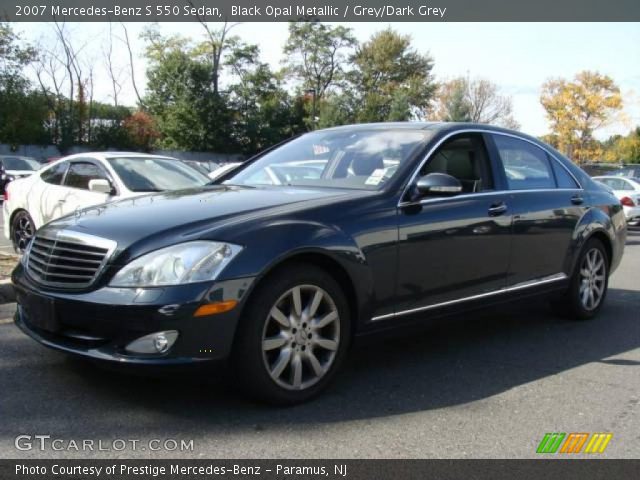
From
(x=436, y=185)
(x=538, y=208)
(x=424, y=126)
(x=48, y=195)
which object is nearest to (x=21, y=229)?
(x=48, y=195)

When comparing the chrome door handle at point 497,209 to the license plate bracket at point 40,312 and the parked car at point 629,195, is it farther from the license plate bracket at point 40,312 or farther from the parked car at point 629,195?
the parked car at point 629,195

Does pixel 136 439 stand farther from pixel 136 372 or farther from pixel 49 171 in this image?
pixel 49 171

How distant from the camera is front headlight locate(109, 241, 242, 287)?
130 inches

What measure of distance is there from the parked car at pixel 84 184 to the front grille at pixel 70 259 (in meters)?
3.40

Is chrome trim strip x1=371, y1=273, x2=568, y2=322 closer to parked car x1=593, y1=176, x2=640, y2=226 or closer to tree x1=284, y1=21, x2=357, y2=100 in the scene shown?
parked car x1=593, y1=176, x2=640, y2=226

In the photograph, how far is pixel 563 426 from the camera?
3.50 metres

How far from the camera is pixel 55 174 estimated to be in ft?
27.8

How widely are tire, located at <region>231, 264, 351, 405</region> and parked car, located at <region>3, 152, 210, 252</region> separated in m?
3.96

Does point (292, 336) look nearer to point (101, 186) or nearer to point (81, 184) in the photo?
point (101, 186)

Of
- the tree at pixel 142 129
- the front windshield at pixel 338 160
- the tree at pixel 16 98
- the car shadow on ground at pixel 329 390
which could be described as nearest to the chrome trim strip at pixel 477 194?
the front windshield at pixel 338 160

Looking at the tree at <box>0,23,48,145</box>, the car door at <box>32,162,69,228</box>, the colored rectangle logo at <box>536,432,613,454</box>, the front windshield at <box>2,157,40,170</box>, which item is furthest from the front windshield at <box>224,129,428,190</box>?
the tree at <box>0,23,48,145</box>

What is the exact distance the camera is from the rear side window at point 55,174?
835 cm

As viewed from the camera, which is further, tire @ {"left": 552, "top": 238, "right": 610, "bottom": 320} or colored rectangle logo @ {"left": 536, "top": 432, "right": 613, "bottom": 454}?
tire @ {"left": 552, "top": 238, "right": 610, "bottom": 320}

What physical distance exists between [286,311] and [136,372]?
32.7 inches
